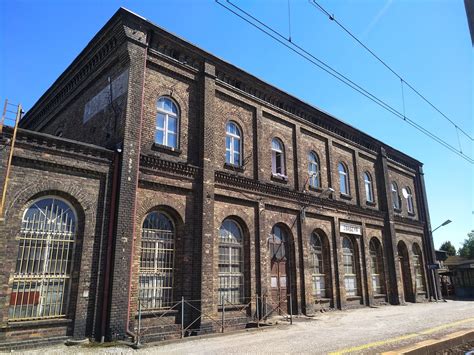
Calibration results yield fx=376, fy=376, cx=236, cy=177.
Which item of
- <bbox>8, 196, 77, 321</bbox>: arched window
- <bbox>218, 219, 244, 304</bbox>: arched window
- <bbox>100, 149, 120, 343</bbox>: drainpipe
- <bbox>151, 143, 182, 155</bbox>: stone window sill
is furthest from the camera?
<bbox>218, 219, 244, 304</bbox>: arched window

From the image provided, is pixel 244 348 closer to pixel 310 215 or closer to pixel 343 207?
pixel 310 215

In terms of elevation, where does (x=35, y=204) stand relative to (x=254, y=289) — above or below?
above

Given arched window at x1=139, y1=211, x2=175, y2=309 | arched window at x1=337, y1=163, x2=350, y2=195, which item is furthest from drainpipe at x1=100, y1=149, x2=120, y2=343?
arched window at x1=337, y1=163, x2=350, y2=195

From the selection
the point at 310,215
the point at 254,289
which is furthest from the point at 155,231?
the point at 310,215

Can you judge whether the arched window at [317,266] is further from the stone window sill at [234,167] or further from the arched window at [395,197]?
the arched window at [395,197]

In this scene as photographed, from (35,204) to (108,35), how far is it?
21.6ft

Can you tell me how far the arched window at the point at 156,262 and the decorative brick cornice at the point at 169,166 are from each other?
4.91ft

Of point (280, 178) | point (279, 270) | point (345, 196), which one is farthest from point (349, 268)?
point (280, 178)

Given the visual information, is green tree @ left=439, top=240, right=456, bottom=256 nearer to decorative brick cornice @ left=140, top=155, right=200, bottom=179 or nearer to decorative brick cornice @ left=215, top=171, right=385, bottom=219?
decorative brick cornice @ left=215, top=171, right=385, bottom=219

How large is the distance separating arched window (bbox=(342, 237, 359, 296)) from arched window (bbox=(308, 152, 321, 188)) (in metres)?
3.70

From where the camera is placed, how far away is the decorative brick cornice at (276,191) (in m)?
14.5

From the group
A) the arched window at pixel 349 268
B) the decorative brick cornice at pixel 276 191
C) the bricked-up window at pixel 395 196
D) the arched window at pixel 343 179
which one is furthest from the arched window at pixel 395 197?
the arched window at pixel 349 268

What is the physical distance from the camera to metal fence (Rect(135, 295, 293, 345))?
11.1 m

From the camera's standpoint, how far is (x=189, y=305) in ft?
39.6
